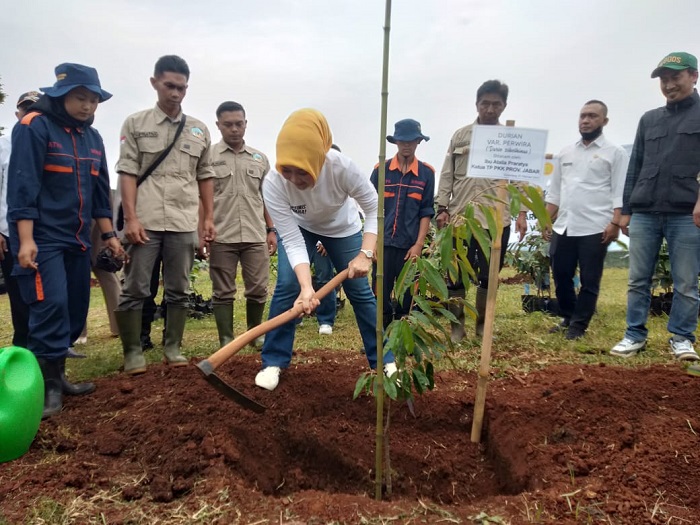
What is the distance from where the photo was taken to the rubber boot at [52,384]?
2748 mm

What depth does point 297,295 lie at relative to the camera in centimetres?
312

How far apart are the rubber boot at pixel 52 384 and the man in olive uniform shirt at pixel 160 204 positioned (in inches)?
22.5

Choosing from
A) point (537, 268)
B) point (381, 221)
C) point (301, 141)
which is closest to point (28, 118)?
point (301, 141)

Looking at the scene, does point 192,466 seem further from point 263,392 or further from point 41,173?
point 41,173

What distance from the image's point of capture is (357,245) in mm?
3225

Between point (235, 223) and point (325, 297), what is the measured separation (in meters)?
1.34

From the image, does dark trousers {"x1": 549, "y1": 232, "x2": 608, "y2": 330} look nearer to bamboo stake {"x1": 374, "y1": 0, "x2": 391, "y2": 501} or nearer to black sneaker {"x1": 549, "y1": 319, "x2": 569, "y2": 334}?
black sneaker {"x1": 549, "y1": 319, "x2": 569, "y2": 334}

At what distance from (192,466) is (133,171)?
6.81 feet

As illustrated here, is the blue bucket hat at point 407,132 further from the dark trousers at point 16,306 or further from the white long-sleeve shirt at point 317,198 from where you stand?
the dark trousers at point 16,306

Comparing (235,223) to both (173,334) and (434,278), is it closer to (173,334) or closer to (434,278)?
(173,334)

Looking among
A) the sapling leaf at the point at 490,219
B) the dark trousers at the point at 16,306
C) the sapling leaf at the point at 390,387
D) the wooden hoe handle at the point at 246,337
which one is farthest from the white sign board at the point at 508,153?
the dark trousers at the point at 16,306

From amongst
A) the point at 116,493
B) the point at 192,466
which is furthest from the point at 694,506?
the point at 116,493

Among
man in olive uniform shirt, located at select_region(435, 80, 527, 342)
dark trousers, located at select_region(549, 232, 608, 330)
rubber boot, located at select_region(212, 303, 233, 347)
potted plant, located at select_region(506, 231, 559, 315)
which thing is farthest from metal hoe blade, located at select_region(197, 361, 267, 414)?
potted plant, located at select_region(506, 231, 559, 315)

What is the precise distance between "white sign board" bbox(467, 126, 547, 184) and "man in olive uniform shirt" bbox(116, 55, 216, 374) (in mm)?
2118
